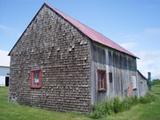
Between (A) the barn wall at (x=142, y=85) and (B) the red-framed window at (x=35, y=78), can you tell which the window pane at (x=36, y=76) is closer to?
(B) the red-framed window at (x=35, y=78)

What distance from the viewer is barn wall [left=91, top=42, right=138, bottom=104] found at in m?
14.3

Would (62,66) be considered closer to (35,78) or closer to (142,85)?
(35,78)

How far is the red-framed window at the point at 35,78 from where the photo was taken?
1691cm

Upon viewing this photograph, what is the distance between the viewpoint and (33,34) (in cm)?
1820

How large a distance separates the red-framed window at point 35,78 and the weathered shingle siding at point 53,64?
14.1 inches

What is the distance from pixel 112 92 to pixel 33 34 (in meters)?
7.93

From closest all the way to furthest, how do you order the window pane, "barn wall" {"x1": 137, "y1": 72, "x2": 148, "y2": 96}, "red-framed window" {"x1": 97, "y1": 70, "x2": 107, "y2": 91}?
"red-framed window" {"x1": 97, "y1": 70, "x2": 107, "y2": 91} → the window pane → "barn wall" {"x1": 137, "y1": 72, "x2": 148, "y2": 96}

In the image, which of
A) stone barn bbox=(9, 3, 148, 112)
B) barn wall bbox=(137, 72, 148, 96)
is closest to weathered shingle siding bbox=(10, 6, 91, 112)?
stone barn bbox=(9, 3, 148, 112)

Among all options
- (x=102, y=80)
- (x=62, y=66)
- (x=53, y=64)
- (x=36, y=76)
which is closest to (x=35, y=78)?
(x=36, y=76)

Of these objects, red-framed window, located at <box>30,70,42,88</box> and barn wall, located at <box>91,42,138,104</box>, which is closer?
barn wall, located at <box>91,42,138,104</box>

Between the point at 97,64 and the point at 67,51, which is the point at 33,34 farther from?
the point at 97,64

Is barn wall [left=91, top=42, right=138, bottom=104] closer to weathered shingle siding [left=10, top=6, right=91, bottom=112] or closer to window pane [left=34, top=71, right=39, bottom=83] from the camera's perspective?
weathered shingle siding [left=10, top=6, right=91, bottom=112]

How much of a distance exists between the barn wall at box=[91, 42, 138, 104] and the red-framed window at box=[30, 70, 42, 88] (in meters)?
4.84

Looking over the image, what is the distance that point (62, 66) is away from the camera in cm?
1544
